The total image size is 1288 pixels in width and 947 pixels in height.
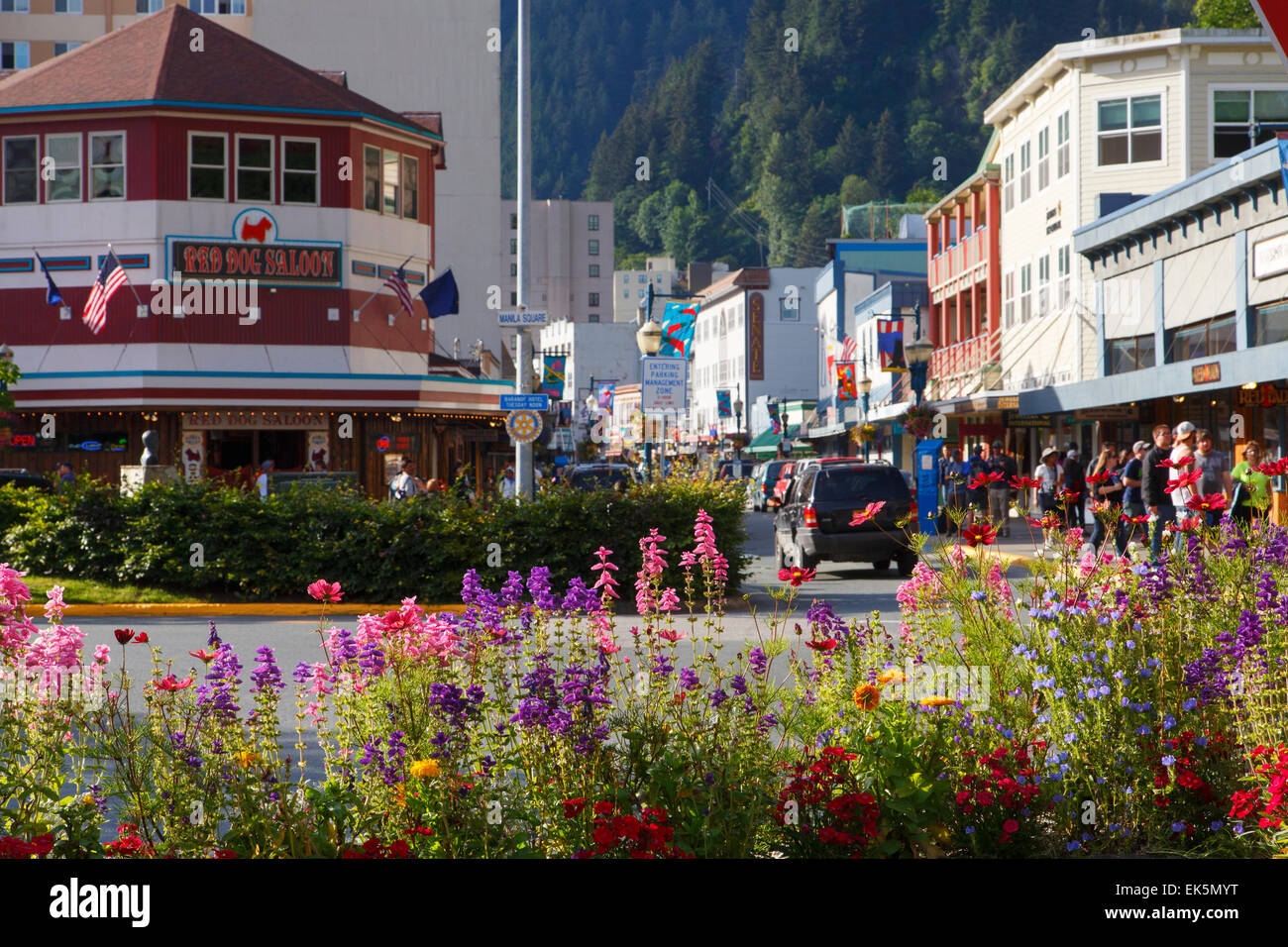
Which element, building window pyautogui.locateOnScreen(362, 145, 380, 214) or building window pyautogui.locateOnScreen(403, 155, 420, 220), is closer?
building window pyautogui.locateOnScreen(362, 145, 380, 214)

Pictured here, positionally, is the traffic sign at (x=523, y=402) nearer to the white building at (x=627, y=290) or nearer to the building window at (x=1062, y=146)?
the building window at (x=1062, y=146)

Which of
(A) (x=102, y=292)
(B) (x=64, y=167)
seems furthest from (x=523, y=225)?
(B) (x=64, y=167)

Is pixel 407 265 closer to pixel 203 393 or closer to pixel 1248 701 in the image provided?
pixel 203 393

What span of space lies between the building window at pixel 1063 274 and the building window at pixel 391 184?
60.7 ft

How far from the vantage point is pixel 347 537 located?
A: 1777 centimetres

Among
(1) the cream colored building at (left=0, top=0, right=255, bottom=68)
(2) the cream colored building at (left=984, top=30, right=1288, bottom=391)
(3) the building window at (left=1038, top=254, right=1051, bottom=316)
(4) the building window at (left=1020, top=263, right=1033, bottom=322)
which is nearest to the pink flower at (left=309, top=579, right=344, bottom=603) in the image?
(2) the cream colored building at (left=984, top=30, right=1288, bottom=391)

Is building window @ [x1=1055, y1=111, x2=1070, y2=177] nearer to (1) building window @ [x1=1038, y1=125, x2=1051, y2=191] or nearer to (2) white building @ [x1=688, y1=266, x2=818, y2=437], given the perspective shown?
(1) building window @ [x1=1038, y1=125, x2=1051, y2=191]

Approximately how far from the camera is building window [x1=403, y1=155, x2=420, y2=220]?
37719 millimetres

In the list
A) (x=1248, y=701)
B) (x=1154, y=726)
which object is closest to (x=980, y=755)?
(x=1154, y=726)

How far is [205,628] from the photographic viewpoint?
15680 mm

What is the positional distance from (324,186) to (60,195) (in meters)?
6.35

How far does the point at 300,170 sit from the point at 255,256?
2.53 metres

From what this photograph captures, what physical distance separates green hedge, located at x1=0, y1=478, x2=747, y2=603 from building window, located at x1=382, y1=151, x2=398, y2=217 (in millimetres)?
19686

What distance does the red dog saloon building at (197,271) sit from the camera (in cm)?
3372
